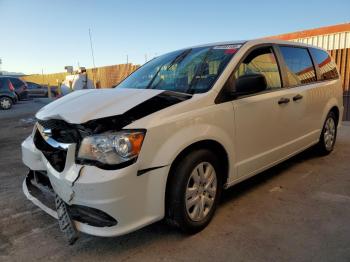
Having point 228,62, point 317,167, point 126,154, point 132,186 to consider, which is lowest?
point 317,167

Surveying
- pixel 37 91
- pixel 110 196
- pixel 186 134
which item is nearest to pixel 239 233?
pixel 186 134

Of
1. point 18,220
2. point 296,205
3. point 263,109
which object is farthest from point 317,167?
point 18,220

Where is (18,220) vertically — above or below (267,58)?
below

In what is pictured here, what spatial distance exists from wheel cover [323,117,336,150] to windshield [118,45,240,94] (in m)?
2.52

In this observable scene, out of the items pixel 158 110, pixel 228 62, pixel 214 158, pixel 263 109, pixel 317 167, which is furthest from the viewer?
pixel 317 167

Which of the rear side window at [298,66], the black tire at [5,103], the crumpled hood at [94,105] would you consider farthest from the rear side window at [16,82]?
the rear side window at [298,66]

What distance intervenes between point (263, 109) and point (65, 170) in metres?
2.15

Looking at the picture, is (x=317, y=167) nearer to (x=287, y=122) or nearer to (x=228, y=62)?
(x=287, y=122)

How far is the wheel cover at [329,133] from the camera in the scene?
511 cm

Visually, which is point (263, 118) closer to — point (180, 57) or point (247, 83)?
point (247, 83)

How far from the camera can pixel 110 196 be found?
7.64ft

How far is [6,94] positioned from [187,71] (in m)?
15.7

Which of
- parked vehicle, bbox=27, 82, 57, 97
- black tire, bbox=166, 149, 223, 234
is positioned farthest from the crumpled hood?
parked vehicle, bbox=27, 82, 57, 97

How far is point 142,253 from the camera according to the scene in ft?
8.72
